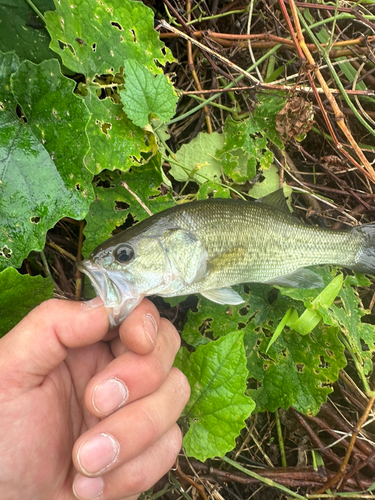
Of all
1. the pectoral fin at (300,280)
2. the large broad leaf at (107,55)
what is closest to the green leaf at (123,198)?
the large broad leaf at (107,55)

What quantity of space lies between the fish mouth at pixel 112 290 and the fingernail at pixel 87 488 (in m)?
0.71

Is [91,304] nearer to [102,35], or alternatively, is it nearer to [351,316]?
[102,35]

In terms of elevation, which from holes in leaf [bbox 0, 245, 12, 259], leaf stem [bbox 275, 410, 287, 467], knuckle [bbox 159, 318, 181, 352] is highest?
holes in leaf [bbox 0, 245, 12, 259]

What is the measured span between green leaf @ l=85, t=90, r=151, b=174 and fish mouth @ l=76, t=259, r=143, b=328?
685mm

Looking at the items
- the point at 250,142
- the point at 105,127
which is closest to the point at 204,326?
the point at 250,142

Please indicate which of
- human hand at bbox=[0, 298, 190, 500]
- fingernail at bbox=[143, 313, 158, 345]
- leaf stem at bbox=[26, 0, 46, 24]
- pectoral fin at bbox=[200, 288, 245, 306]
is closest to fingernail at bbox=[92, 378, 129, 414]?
human hand at bbox=[0, 298, 190, 500]

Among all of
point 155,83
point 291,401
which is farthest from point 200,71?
point 291,401

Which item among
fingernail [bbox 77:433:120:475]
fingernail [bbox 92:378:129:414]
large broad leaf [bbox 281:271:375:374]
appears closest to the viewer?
fingernail [bbox 77:433:120:475]

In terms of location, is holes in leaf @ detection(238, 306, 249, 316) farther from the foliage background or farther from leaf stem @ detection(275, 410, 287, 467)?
leaf stem @ detection(275, 410, 287, 467)

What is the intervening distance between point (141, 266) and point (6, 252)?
2.45 ft

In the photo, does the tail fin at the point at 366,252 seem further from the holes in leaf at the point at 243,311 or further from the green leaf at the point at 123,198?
the green leaf at the point at 123,198

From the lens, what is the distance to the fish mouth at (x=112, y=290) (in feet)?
6.13

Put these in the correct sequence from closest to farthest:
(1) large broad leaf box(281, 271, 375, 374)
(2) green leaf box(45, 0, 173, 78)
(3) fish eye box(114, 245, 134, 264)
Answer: (3) fish eye box(114, 245, 134, 264), (2) green leaf box(45, 0, 173, 78), (1) large broad leaf box(281, 271, 375, 374)

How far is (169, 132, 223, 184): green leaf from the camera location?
2.85 meters
